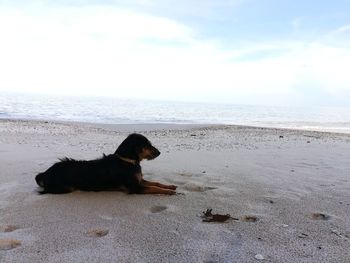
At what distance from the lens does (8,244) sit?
11.2ft

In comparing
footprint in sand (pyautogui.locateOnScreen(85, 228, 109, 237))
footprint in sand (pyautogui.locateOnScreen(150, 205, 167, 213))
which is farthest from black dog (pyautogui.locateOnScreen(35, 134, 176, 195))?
footprint in sand (pyautogui.locateOnScreen(85, 228, 109, 237))

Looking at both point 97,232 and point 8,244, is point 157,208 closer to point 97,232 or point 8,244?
point 97,232

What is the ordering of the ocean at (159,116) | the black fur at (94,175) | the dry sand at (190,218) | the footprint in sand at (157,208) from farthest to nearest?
the ocean at (159,116)
the black fur at (94,175)
the footprint in sand at (157,208)
the dry sand at (190,218)

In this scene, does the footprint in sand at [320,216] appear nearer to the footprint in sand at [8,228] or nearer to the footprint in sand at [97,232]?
the footprint in sand at [97,232]

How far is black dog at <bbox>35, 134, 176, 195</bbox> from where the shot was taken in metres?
5.23

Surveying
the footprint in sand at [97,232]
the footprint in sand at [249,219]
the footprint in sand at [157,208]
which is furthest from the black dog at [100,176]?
the footprint in sand at [97,232]

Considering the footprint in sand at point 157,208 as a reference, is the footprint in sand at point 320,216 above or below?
above

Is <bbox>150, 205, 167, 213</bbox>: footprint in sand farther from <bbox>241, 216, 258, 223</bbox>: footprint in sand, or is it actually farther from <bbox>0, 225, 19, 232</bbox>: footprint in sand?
<bbox>0, 225, 19, 232</bbox>: footprint in sand

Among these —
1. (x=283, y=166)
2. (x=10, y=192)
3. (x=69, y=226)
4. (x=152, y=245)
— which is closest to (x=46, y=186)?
(x=10, y=192)

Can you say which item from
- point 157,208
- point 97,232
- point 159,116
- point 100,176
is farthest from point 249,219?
point 159,116

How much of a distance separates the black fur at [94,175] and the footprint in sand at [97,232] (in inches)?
57.1

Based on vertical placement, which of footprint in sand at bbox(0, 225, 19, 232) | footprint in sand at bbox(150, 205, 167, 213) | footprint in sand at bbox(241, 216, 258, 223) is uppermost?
footprint in sand at bbox(241, 216, 258, 223)

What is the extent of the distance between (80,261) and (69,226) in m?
0.88

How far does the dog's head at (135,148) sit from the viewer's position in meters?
5.52
